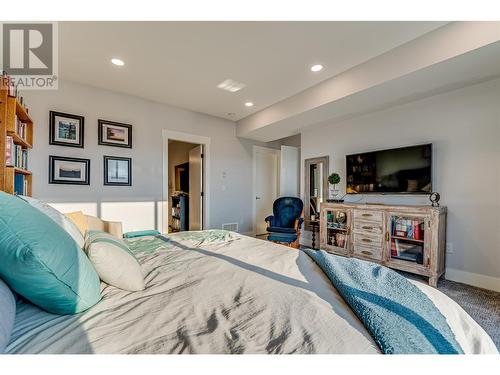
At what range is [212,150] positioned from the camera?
4367 millimetres

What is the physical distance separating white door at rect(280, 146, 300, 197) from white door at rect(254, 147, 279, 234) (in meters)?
0.74

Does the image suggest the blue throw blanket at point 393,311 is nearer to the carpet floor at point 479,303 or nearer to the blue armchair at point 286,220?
the carpet floor at point 479,303

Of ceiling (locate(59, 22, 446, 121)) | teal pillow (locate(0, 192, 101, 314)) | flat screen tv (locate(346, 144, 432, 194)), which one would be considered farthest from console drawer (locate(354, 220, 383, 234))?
teal pillow (locate(0, 192, 101, 314))

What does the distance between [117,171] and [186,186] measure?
224cm

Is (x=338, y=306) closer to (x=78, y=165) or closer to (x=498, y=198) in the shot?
(x=498, y=198)

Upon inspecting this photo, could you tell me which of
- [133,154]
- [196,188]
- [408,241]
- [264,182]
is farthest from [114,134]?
[408,241]

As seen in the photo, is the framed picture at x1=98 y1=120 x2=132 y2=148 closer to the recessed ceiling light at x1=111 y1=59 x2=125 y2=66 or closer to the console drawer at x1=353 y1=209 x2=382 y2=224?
the recessed ceiling light at x1=111 y1=59 x2=125 y2=66

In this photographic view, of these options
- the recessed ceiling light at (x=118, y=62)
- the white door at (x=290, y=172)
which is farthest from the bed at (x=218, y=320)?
the white door at (x=290, y=172)

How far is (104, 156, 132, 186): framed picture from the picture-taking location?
127 inches

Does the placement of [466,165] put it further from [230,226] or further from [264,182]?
[230,226]

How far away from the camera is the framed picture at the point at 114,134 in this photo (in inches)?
126

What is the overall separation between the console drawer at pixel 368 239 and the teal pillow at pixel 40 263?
3143 mm

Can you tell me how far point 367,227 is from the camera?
3.07 m
